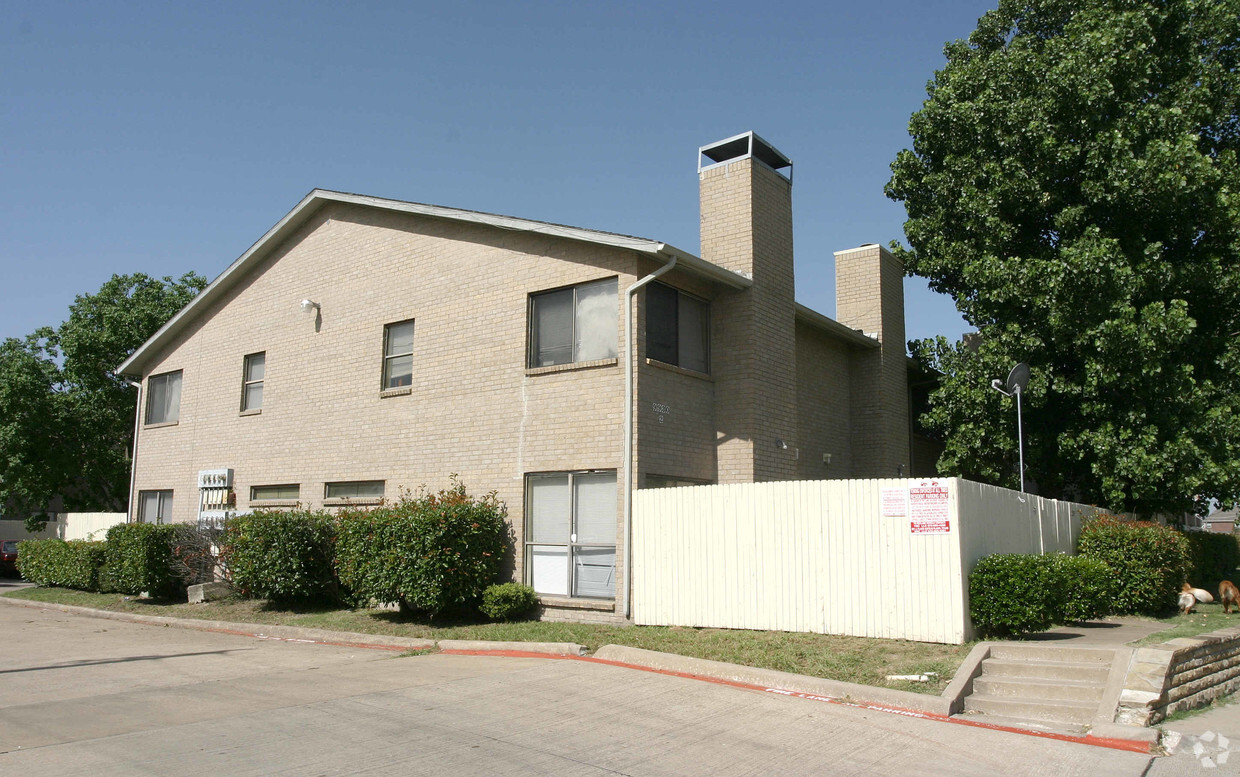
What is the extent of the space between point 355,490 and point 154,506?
27.9 ft

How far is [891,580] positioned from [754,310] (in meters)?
5.78

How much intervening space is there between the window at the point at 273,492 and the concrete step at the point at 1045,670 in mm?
14163

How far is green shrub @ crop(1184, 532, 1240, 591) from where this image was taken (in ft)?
57.7

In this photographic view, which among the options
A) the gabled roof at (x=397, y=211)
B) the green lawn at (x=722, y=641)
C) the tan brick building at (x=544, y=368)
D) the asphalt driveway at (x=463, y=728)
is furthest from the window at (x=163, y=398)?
the asphalt driveway at (x=463, y=728)

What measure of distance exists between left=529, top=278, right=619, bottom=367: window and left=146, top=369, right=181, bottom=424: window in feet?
40.4

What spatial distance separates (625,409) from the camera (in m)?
13.5

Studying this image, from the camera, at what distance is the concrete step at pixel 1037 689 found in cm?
858

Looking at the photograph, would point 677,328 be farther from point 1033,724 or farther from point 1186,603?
point 1186,603

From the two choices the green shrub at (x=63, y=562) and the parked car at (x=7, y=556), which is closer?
the green shrub at (x=63, y=562)

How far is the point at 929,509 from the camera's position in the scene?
1064cm

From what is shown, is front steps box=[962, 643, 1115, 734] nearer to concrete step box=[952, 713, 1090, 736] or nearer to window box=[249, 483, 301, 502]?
concrete step box=[952, 713, 1090, 736]

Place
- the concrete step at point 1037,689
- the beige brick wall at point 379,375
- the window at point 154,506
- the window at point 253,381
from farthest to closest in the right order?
the window at point 154,506 → the window at point 253,381 → the beige brick wall at point 379,375 → the concrete step at point 1037,689

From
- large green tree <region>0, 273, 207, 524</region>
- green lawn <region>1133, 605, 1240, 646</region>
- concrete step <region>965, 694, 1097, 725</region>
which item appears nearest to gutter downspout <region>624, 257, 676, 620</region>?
concrete step <region>965, 694, 1097, 725</region>

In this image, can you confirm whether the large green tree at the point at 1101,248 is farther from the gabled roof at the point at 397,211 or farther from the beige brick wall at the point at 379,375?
the beige brick wall at the point at 379,375
